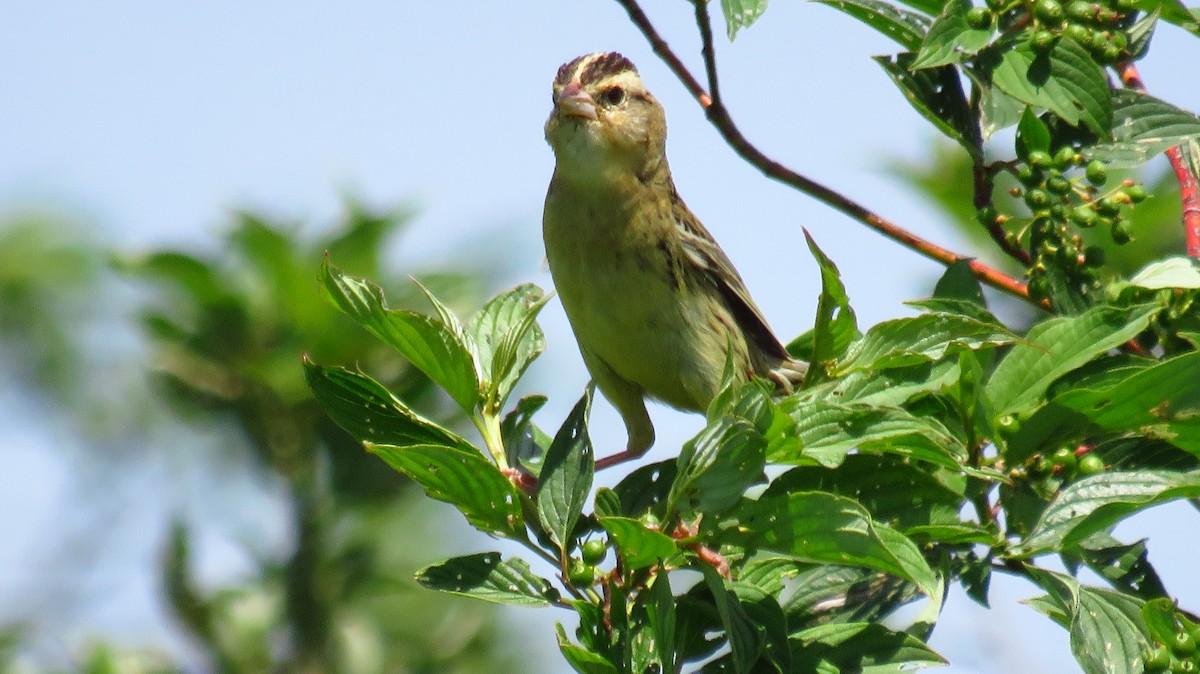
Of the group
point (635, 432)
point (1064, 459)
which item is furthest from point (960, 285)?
point (635, 432)

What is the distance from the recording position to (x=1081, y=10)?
252cm

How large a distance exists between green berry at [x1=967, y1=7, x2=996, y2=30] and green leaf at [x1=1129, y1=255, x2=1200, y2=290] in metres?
0.56

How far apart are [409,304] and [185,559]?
129 centimetres

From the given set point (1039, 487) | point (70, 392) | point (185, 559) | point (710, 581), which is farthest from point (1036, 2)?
point (70, 392)

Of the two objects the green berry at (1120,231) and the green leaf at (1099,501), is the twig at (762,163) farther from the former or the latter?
the green leaf at (1099,501)

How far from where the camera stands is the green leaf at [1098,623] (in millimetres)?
2051

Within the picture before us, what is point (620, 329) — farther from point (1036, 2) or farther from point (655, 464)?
point (1036, 2)

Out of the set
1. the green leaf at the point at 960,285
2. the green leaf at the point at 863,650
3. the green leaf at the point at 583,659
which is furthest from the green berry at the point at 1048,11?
the green leaf at the point at 583,659

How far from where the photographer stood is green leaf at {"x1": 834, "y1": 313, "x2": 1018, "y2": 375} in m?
2.20

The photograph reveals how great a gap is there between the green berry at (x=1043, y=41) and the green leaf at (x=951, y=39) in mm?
83

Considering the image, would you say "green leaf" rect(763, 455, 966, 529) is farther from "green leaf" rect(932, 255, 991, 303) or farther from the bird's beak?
the bird's beak

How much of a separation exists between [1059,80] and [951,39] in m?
0.23

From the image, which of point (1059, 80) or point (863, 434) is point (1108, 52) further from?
point (863, 434)

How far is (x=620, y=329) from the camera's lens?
12.6 feet
